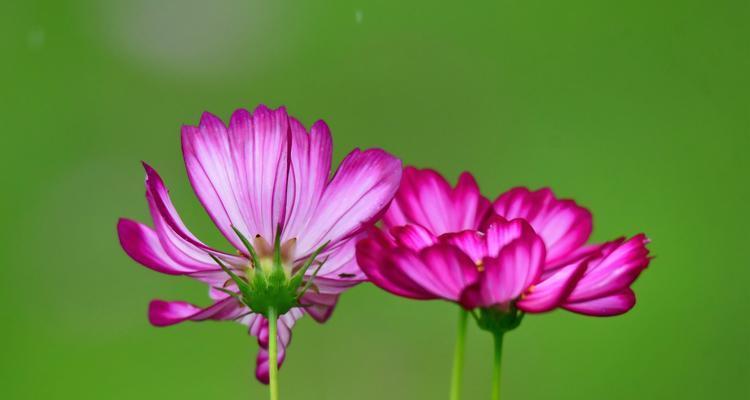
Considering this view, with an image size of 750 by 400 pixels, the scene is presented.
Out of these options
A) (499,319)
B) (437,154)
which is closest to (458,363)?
(499,319)

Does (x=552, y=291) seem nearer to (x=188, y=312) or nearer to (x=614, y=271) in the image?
(x=614, y=271)

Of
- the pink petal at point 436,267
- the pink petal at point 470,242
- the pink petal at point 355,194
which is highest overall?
the pink petal at point 355,194

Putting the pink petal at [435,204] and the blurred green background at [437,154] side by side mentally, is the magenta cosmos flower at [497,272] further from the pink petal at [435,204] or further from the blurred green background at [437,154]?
the blurred green background at [437,154]

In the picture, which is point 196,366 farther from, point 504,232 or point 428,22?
point 504,232

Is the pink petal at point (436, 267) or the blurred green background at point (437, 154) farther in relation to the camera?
the blurred green background at point (437, 154)

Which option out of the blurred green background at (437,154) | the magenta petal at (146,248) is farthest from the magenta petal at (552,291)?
the blurred green background at (437,154)

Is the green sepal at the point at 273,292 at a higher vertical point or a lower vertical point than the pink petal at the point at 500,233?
lower

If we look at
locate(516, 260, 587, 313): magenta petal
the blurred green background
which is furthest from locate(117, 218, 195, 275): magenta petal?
the blurred green background
